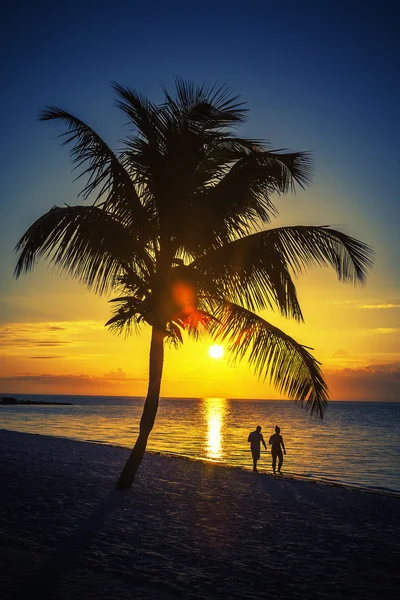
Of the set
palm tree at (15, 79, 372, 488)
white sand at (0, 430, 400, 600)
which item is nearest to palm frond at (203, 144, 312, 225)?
palm tree at (15, 79, 372, 488)

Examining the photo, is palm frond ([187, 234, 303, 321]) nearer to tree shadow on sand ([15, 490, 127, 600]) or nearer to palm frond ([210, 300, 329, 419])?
palm frond ([210, 300, 329, 419])

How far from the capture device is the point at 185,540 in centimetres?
870

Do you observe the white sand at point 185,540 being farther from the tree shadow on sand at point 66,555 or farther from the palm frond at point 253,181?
the palm frond at point 253,181

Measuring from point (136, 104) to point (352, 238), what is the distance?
17.3 ft

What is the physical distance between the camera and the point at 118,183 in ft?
37.9

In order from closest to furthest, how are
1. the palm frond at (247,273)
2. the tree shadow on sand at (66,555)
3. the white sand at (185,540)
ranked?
the tree shadow on sand at (66,555) → the white sand at (185,540) → the palm frond at (247,273)

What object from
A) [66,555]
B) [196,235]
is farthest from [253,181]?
[66,555]

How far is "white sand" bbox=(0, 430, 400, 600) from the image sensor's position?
6.54 metres

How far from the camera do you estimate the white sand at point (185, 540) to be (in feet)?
21.5

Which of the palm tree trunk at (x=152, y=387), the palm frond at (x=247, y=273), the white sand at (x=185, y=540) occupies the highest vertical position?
the palm frond at (x=247, y=273)

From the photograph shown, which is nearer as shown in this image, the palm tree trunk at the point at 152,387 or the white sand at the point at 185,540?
the white sand at the point at 185,540

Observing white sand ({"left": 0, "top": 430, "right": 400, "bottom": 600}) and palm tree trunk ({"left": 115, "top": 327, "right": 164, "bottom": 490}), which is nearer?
white sand ({"left": 0, "top": 430, "right": 400, "bottom": 600})

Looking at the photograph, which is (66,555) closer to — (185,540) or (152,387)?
(185,540)

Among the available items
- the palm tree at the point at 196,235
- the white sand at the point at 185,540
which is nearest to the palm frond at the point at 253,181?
the palm tree at the point at 196,235
